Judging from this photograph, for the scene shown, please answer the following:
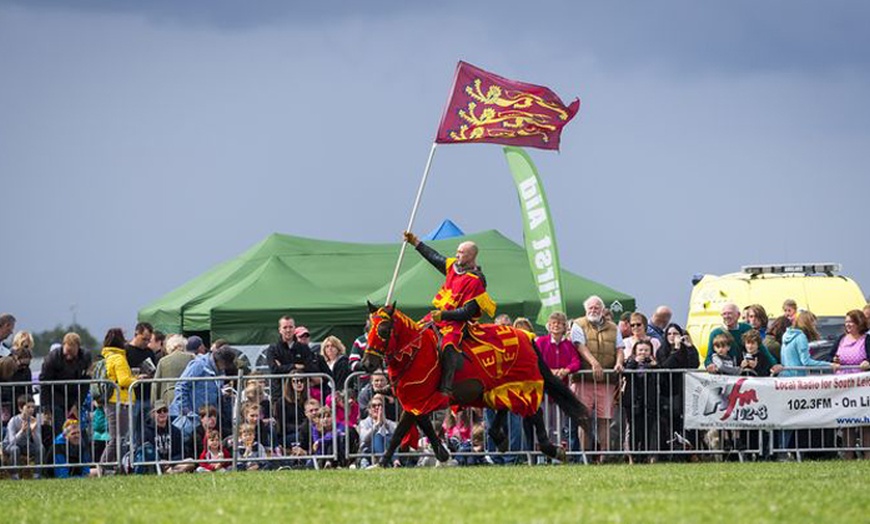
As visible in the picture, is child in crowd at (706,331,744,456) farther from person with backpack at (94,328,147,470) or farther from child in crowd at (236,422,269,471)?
person with backpack at (94,328,147,470)

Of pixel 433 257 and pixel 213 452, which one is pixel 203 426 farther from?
pixel 433 257

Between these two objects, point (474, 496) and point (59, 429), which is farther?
point (59, 429)

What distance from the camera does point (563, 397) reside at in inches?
689

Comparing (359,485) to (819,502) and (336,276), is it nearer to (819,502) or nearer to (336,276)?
(819,502)

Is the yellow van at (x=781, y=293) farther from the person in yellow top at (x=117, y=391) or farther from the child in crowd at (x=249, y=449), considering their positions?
the person in yellow top at (x=117, y=391)

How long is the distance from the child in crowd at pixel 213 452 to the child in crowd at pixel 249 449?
17cm

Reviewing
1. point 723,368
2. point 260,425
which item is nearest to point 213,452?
point 260,425

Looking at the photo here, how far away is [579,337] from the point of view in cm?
1881

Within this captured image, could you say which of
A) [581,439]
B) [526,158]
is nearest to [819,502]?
[581,439]

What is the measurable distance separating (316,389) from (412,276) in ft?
31.5

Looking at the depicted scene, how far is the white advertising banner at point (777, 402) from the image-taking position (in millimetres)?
18016

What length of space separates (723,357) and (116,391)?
6640 millimetres

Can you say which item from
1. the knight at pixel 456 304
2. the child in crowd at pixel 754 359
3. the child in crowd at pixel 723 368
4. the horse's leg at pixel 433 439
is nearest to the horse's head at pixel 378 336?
the knight at pixel 456 304

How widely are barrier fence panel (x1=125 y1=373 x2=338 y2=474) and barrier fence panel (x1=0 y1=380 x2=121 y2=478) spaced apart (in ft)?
1.19
